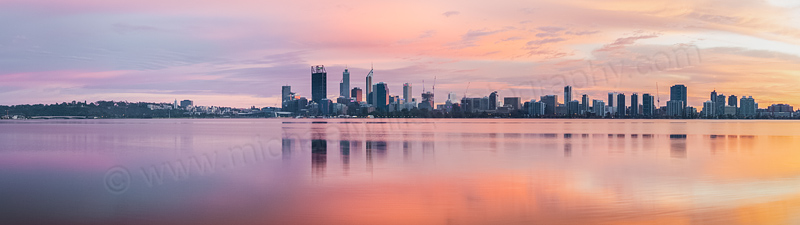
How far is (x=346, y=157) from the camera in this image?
24609 mm

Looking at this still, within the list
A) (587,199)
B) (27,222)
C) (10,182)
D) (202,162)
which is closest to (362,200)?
(587,199)

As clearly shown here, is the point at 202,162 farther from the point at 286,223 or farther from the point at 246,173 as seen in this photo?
the point at 286,223

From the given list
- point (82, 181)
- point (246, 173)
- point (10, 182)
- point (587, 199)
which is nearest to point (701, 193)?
point (587, 199)

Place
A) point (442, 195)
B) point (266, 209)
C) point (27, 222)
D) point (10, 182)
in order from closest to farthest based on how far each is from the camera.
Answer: point (27, 222) < point (266, 209) < point (442, 195) < point (10, 182)

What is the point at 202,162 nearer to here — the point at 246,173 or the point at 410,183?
the point at 246,173

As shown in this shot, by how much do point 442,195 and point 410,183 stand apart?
7.79 feet

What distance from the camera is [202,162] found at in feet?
77.2

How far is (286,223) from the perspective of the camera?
34.6 ft

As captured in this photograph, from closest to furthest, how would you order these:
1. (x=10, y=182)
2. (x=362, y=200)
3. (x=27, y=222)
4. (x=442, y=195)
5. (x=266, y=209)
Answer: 1. (x=27, y=222)
2. (x=266, y=209)
3. (x=362, y=200)
4. (x=442, y=195)
5. (x=10, y=182)

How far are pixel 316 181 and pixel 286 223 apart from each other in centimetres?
606

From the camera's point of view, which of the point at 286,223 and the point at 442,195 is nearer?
the point at 286,223

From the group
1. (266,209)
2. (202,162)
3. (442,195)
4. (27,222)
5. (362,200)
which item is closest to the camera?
(27,222)

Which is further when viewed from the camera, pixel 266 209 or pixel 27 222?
pixel 266 209

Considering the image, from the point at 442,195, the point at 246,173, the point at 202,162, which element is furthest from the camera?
the point at 202,162
